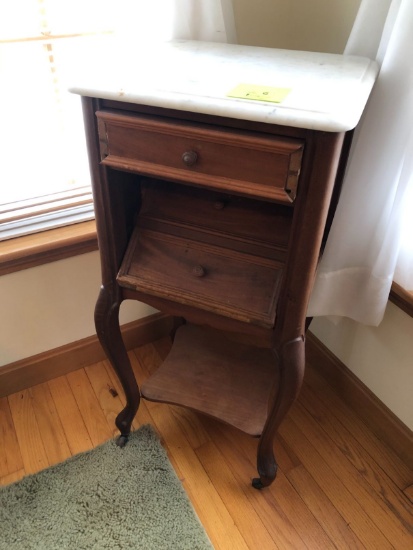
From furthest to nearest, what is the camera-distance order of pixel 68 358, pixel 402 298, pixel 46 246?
pixel 68 358, pixel 46 246, pixel 402 298

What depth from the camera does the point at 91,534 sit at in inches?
41.0

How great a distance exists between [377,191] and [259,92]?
0.36 metres

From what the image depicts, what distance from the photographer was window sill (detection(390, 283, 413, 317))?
3.32 ft

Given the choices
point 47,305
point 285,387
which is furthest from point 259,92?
point 47,305

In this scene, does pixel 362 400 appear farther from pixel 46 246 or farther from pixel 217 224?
pixel 46 246

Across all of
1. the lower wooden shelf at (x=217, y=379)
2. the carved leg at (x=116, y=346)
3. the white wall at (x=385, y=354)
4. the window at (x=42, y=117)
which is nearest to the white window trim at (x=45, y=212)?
the window at (x=42, y=117)

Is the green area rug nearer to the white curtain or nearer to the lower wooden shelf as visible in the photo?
the lower wooden shelf

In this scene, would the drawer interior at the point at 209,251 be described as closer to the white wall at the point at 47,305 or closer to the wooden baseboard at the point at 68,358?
the white wall at the point at 47,305

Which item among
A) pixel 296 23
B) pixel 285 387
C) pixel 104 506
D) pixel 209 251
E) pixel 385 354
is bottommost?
pixel 104 506

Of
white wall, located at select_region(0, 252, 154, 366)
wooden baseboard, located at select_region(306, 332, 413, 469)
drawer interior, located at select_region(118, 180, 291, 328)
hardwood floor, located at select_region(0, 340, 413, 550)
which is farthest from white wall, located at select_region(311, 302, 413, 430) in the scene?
white wall, located at select_region(0, 252, 154, 366)

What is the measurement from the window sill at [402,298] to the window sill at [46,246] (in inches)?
31.2

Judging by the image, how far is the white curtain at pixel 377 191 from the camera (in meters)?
0.79

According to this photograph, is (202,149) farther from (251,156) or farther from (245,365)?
(245,365)

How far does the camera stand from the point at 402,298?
1.03 metres
